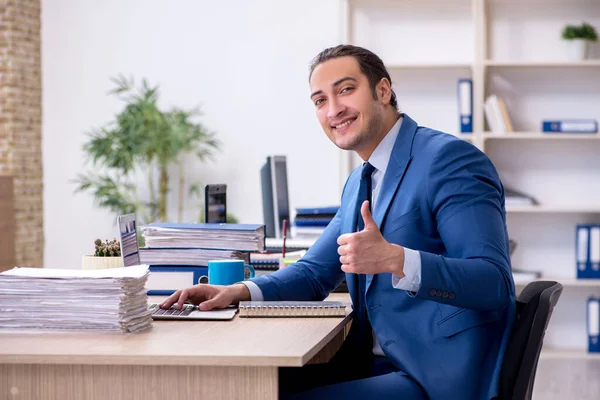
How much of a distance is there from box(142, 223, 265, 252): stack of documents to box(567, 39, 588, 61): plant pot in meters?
3.30

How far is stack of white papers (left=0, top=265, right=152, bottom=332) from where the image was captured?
1738mm

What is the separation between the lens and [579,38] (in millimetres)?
5090

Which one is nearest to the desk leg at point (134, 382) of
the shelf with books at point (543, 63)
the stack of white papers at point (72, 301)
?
the stack of white papers at point (72, 301)

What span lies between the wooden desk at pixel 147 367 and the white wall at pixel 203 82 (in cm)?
454

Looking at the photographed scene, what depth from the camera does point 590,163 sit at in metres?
5.25

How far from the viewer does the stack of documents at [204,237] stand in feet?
8.07

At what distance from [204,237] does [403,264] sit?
898mm

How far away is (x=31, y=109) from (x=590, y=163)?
4.10 m

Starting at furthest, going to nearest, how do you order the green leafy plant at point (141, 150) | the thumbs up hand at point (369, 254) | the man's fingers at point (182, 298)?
1. the green leafy plant at point (141, 150)
2. the man's fingers at point (182, 298)
3. the thumbs up hand at point (369, 254)

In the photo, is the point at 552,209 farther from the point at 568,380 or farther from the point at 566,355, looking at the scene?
the point at 568,380

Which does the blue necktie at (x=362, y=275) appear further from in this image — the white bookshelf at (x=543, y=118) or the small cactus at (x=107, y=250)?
the white bookshelf at (x=543, y=118)

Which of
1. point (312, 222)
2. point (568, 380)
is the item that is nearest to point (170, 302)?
point (312, 222)

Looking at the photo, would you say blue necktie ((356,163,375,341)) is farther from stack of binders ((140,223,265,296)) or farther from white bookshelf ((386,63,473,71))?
white bookshelf ((386,63,473,71))

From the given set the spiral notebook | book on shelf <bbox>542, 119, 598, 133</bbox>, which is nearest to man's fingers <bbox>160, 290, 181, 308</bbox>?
the spiral notebook
